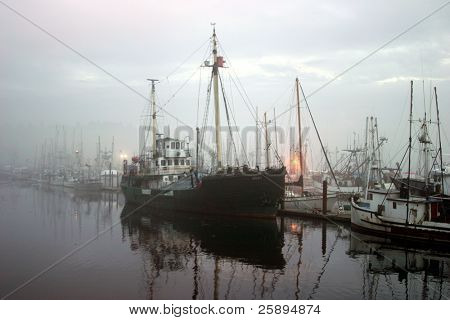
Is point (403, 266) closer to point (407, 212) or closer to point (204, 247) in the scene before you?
point (407, 212)

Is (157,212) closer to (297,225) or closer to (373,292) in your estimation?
(297,225)

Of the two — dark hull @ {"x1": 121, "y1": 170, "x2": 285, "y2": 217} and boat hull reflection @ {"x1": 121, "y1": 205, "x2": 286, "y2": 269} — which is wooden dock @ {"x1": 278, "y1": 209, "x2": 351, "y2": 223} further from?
boat hull reflection @ {"x1": 121, "y1": 205, "x2": 286, "y2": 269}

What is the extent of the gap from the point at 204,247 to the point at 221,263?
422 centimetres

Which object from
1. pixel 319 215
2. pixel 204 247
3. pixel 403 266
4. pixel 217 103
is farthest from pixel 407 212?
pixel 217 103

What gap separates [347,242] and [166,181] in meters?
23.4

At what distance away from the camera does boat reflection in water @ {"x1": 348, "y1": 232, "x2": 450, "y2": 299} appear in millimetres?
16078

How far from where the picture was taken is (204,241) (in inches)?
1001

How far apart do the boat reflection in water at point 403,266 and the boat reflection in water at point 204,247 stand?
4943 mm

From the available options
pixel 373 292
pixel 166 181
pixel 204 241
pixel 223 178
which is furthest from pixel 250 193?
pixel 373 292

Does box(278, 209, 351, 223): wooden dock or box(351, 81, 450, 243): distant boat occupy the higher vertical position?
box(351, 81, 450, 243): distant boat

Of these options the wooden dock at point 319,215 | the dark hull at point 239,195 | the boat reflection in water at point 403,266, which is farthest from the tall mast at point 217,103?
the boat reflection in water at point 403,266

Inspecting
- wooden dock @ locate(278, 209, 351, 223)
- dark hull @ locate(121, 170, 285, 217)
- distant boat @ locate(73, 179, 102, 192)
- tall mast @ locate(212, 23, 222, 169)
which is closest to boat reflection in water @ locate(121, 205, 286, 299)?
dark hull @ locate(121, 170, 285, 217)

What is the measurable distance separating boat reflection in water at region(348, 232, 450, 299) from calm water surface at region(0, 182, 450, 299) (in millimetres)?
50

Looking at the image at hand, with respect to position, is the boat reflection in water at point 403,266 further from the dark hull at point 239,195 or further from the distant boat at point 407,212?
the dark hull at point 239,195
